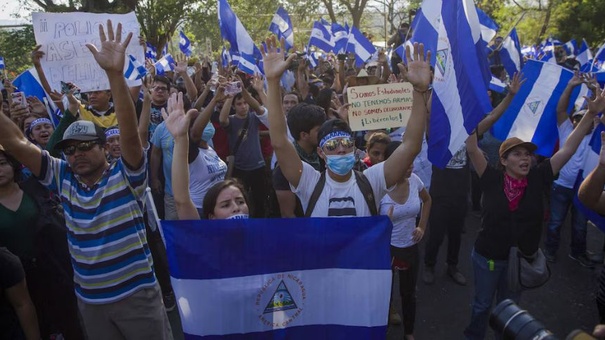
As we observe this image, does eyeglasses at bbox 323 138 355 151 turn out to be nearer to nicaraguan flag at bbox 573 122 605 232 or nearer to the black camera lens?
the black camera lens

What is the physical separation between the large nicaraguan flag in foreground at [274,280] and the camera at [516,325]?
75 cm

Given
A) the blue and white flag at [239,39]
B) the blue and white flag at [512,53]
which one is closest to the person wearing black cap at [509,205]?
the blue and white flag at [239,39]

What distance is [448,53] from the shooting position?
10.8ft

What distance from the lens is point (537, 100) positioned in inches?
168

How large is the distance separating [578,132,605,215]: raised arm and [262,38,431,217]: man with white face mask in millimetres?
1135

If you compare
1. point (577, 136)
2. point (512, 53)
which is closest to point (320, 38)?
point (512, 53)

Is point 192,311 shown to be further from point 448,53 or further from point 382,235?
point 448,53

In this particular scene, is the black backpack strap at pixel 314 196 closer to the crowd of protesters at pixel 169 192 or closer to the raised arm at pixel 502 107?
the crowd of protesters at pixel 169 192

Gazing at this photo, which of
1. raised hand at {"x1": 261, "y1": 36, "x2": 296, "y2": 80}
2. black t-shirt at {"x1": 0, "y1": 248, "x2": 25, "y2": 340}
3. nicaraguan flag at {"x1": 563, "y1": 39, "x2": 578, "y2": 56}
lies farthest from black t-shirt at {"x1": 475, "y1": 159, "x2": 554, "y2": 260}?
nicaraguan flag at {"x1": 563, "y1": 39, "x2": 578, "y2": 56}

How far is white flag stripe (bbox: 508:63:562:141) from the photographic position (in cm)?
420

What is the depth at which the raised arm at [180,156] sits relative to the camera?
2.63 m

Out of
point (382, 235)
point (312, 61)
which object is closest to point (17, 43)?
point (312, 61)

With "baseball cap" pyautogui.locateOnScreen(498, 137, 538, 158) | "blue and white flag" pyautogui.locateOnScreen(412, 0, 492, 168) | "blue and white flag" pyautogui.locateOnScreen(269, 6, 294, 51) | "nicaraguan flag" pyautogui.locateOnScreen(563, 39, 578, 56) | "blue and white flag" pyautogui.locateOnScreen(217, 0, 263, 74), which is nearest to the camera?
"blue and white flag" pyautogui.locateOnScreen(412, 0, 492, 168)

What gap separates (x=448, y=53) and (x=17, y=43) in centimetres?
2739
